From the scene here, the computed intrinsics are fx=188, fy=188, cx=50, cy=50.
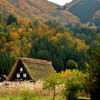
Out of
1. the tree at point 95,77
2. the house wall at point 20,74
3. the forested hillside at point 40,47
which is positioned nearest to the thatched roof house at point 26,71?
the house wall at point 20,74

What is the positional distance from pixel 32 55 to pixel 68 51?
16.7 m

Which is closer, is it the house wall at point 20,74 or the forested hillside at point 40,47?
the house wall at point 20,74

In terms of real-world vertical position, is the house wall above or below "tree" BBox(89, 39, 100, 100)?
below

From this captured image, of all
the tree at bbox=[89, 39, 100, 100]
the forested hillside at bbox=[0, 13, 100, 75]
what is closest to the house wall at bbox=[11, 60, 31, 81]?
the tree at bbox=[89, 39, 100, 100]

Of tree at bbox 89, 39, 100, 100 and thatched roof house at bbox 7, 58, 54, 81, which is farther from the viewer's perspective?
thatched roof house at bbox 7, 58, 54, 81

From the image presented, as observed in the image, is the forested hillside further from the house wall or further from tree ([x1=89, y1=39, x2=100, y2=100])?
tree ([x1=89, y1=39, x2=100, y2=100])

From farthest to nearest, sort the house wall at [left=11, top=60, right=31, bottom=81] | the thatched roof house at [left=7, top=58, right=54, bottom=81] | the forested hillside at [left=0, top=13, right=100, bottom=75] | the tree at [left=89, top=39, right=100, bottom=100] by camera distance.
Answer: the forested hillside at [left=0, top=13, right=100, bottom=75] → the house wall at [left=11, top=60, right=31, bottom=81] → the thatched roof house at [left=7, top=58, right=54, bottom=81] → the tree at [left=89, top=39, right=100, bottom=100]

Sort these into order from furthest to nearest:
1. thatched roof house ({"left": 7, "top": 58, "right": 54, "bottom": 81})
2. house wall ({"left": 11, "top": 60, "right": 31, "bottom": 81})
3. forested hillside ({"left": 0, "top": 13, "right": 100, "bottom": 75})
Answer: forested hillside ({"left": 0, "top": 13, "right": 100, "bottom": 75}) < house wall ({"left": 11, "top": 60, "right": 31, "bottom": 81}) < thatched roof house ({"left": 7, "top": 58, "right": 54, "bottom": 81})

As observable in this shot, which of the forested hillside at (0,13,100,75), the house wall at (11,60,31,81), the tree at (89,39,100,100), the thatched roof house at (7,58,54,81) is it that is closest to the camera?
the tree at (89,39,100,100)

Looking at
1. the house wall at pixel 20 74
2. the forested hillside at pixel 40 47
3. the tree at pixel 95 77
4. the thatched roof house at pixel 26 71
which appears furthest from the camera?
the forested hillside at pixel 40 47

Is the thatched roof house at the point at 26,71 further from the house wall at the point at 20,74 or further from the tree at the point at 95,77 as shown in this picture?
the tree at the point at 95,77

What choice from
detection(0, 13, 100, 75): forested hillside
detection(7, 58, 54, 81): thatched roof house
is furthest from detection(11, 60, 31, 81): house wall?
detection(0, 13, 100, 75): forested hillside

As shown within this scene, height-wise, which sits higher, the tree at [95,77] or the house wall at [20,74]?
the tree at [95,77]

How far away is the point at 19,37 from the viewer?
3762 inches
